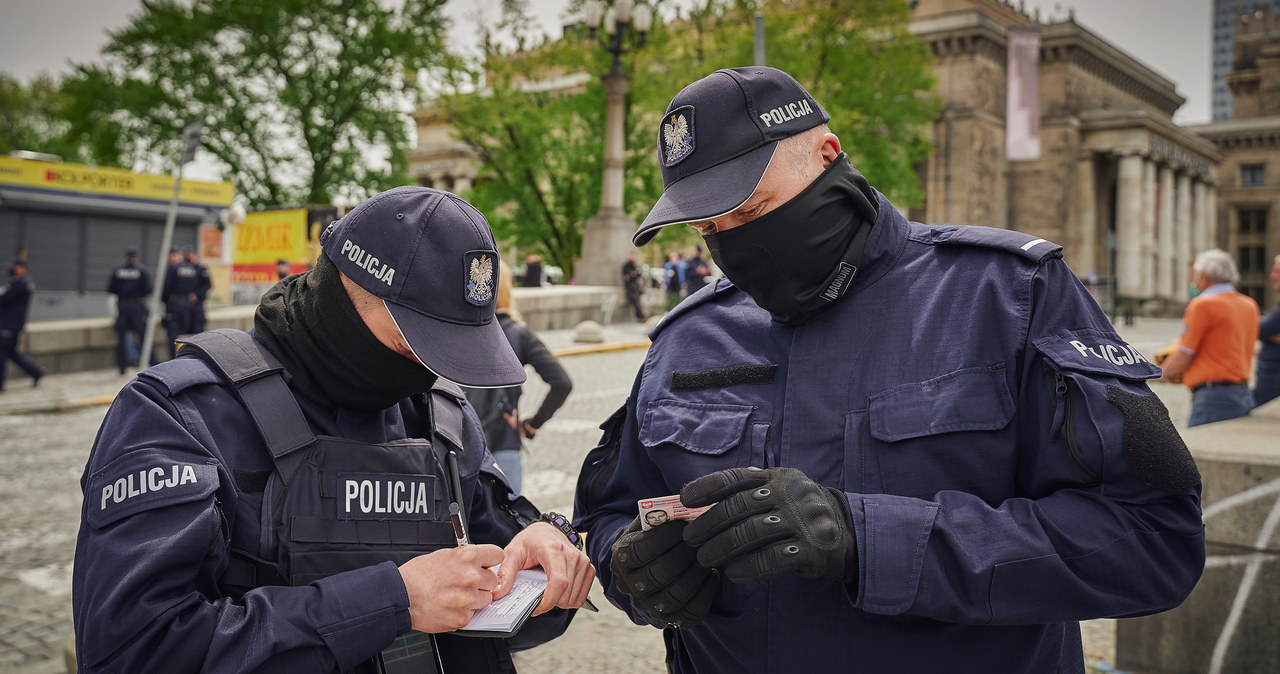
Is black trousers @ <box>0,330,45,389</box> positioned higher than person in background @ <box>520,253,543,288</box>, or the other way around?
person in background @ <box>520,253,543,288</box>

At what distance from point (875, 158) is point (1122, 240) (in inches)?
1216

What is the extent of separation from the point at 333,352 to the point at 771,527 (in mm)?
972

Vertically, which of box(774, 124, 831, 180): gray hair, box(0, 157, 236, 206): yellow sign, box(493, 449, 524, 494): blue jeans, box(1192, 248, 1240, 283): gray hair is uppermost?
box(0, 157, 236, 206): yellow sign

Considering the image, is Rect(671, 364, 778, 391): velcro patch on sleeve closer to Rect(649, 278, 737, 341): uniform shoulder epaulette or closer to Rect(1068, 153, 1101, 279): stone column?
Rect(649, 278, 737, 341): uniform shoulder epaulette

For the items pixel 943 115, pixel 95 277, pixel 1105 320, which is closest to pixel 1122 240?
A: pixel 943 115

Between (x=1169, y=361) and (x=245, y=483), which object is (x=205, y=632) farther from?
(x=1169, y=361)

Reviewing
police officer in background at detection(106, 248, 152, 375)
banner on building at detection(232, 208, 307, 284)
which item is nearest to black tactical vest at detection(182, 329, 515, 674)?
police officer in background at detection(106, 248, 152, 375)

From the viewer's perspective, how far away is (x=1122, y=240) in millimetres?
53250

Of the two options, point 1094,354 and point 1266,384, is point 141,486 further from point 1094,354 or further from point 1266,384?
point 1266,384

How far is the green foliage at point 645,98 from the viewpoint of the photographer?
26688 millimetres

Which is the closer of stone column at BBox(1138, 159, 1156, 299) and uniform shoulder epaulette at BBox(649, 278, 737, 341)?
uniform shoulder epaulette at BBox(649, 278, 737, 341)

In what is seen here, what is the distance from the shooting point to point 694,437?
208 centimetres

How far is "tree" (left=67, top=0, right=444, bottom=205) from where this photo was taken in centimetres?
3167

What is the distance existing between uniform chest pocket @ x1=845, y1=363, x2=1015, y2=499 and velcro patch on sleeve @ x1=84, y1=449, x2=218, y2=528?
4.08 ft
